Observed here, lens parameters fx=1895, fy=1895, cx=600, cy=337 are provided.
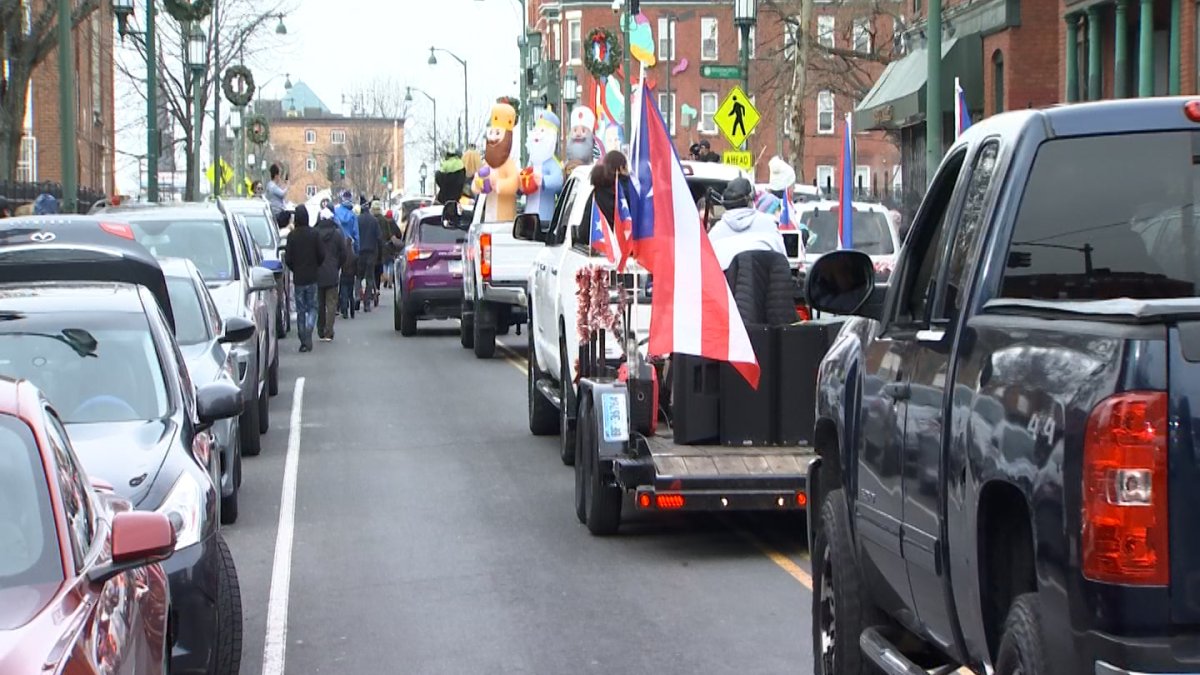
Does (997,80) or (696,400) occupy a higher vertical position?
(997,80)

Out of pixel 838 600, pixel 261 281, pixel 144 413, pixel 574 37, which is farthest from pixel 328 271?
pixel 574 37

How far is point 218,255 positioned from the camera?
17547 mm

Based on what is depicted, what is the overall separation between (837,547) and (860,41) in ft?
218

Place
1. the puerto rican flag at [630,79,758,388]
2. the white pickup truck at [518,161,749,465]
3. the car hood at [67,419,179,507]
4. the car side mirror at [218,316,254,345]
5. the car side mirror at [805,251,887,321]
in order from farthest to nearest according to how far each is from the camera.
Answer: the white pickup truck at [518,161,749,465], the car side mirror at [218,316,254,345], the puerto rican flag at [630,79,758,388], the car hood at [67,419,179,507], the car side mirror at [805,251,887,321]

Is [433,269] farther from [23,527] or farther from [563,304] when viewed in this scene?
[23,527]

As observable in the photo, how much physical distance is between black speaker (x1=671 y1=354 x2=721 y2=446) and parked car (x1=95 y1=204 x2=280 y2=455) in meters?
5.80

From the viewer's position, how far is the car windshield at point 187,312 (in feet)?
44.5

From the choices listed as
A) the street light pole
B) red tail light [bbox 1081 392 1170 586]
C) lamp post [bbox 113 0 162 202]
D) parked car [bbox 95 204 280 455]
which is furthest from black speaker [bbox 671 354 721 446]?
lamp post [bbox 113 0 162 202]

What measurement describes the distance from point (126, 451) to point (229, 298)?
866 cm

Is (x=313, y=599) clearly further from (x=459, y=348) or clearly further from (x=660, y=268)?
(x=459, y=348)

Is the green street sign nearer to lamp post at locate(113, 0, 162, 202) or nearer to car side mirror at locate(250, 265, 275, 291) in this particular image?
lamp post at locate(113, 0, 162, 202)

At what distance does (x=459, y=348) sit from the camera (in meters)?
27.1

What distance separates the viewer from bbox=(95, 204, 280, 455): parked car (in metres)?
16.6

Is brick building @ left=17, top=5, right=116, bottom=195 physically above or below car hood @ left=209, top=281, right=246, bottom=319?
above
